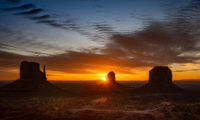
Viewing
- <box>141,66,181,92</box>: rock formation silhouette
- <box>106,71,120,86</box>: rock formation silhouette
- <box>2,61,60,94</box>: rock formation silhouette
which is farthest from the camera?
<box>106,71,120,86</box>: rock formation silhouette

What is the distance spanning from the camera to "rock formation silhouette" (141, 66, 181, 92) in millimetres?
66375

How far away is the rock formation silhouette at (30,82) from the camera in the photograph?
148 ft

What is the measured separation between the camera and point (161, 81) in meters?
69.7

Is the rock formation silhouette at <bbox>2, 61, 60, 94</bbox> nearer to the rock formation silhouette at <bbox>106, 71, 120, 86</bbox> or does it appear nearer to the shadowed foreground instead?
the shadowed foreground

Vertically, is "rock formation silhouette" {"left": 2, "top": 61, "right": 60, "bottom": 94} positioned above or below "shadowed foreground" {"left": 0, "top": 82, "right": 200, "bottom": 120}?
above

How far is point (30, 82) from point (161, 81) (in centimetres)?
5730

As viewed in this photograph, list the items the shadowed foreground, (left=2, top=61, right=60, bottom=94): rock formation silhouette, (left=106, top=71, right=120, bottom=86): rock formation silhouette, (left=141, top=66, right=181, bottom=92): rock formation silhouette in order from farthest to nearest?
(left=106, top=71, right=120, bottom=86): rock formation silhouette, (left=141, top=66, right=181, bottom=92): rock formation silhouette, (left=2, top=61, right=60, bottom=94): rock formation silhouette, the shadowed foreground

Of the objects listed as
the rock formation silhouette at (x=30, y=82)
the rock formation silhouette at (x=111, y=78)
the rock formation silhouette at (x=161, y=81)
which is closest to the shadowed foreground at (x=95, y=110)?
the rock formation silhouette at (x=30, y=82)

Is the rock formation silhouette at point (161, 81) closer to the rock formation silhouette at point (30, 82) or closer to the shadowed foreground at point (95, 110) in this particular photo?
the shadowed foreground at point (95, 110)

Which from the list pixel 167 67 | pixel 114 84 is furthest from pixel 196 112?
pixel 114 84

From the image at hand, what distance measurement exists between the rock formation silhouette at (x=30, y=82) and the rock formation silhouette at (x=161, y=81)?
4396 centimetres

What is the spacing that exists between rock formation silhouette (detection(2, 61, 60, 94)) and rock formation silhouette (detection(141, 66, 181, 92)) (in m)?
44.0

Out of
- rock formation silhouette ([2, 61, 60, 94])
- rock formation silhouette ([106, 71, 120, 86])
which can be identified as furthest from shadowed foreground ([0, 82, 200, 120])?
rock formation silhouette ([106, 71, 120, 86])

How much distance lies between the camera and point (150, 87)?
227 feet
